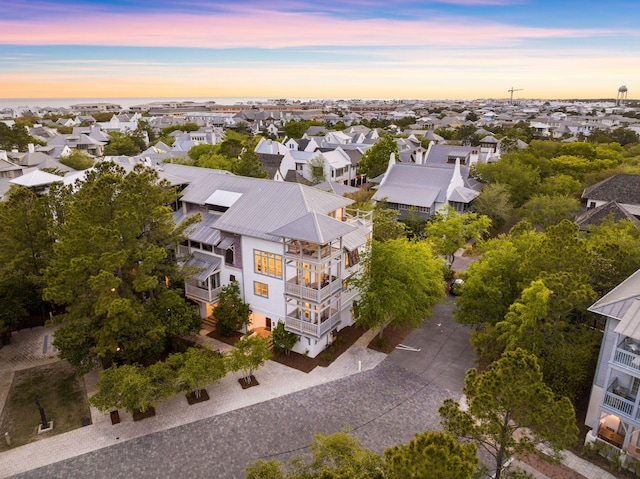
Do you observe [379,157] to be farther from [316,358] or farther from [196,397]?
[196,397]

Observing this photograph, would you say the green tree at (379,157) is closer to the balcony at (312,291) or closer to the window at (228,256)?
the window at (228,256)

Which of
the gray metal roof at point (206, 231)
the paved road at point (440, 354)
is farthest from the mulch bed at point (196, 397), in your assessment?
the paved road at point (440, 354)

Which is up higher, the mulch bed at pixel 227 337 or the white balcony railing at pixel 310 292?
the white balcony railing at pixel 310 292

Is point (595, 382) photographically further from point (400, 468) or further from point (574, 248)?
point (400, 468)

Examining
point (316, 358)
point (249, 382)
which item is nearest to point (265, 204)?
point (316, 358)

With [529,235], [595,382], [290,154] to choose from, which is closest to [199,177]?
[529,235]
